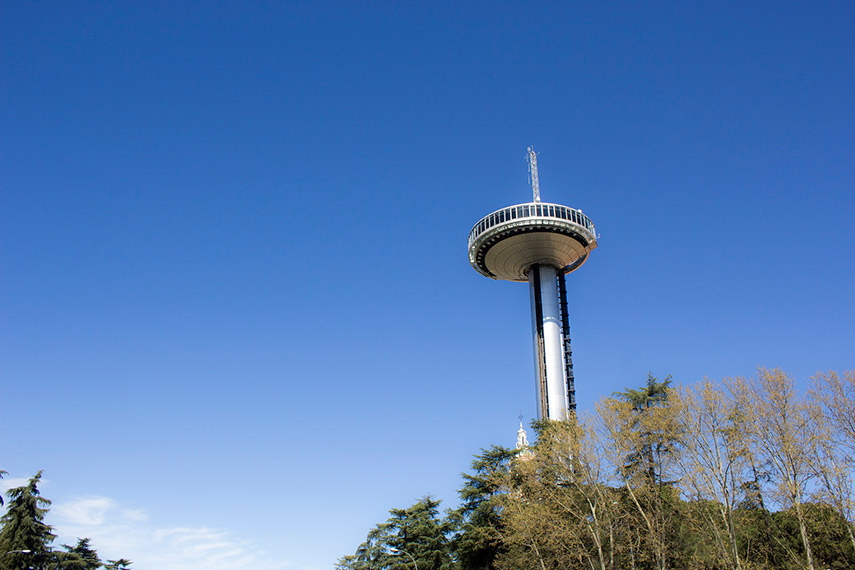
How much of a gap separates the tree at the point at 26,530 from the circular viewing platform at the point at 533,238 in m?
56.7

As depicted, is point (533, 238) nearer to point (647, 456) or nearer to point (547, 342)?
point (547, 342)

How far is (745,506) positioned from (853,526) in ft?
16.3

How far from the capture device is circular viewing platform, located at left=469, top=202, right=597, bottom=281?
81.8 m

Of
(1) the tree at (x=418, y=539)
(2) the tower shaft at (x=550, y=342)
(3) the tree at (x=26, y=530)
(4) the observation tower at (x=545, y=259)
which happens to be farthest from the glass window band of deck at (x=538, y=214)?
(3) the tree at (x=26, y=530)

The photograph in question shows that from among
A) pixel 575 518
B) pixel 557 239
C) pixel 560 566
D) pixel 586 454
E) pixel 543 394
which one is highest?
pixel 557 239

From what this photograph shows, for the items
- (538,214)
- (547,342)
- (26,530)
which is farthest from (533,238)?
(26,530)

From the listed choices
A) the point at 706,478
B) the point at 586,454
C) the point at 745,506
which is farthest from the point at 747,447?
the point at 586,454

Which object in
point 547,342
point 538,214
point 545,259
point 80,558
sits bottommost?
point 80,558

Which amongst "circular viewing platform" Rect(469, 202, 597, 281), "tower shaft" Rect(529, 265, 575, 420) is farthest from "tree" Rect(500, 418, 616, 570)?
"circular viewing platform" Rect(469, 202, 597, 281)

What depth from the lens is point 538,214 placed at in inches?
3231

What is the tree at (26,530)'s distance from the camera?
53.1 meters

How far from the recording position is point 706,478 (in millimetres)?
30344

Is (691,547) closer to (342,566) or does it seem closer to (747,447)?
(747,447)

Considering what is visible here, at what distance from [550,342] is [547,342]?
0.42 m
